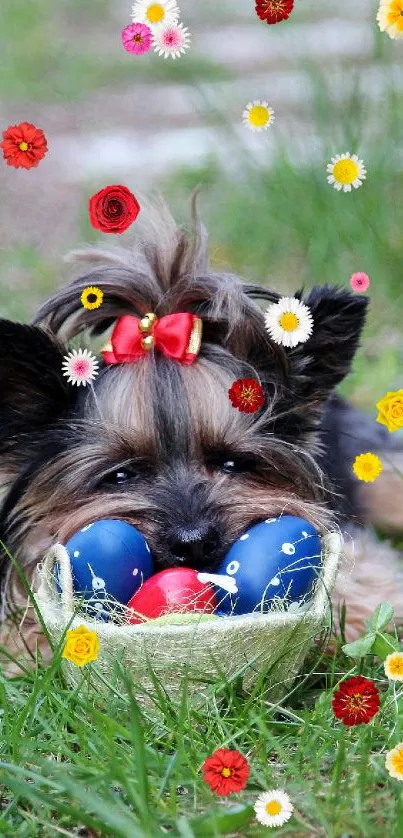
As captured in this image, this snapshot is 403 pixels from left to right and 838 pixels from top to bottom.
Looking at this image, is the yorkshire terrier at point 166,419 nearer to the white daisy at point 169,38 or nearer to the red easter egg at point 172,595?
the red easter egg at point 172,595

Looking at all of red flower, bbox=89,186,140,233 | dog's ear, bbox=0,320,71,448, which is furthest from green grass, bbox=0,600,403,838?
red flower, bbox=89,186,140,233

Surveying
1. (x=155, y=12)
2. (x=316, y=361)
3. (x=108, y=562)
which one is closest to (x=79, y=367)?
(x=108, y=562)

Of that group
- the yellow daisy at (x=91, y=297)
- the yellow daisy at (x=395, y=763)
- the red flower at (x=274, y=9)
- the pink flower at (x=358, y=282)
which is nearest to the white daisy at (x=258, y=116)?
the red flower at (x=274, y=9)

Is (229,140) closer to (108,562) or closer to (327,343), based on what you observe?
(327,343)

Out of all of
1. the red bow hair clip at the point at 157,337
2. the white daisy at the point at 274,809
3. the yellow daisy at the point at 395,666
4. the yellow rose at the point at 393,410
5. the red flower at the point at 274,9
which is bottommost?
the white daisy at the point at 274,809

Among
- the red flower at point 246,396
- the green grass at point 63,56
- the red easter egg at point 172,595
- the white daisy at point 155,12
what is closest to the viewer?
the red easter egg at point 172,595

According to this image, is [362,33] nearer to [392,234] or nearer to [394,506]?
[392,234]

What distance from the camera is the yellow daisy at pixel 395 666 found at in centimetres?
247

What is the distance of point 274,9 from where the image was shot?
114 inches

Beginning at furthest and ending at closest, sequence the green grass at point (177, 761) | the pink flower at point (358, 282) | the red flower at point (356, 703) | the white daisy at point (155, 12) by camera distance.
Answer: the pink flower at point (358, 282) → the white daisy at point (155, 12) → the red flower at point (356, 703) → the green grass at point (177, 761)

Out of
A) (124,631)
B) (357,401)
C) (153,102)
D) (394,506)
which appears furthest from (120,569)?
(153,102)

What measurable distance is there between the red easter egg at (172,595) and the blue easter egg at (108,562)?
5cm

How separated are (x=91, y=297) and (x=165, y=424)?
1.35ft

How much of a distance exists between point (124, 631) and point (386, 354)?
2.79 meters
